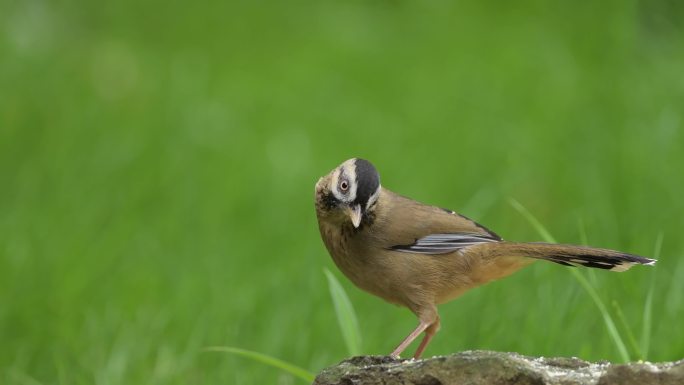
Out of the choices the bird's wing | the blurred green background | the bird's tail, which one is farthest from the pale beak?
the blurred green background

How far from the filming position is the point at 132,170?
28.9ft

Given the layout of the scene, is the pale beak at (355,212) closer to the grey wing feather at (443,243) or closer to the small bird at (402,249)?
the small bird at (402,249)

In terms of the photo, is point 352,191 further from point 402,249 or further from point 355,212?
point 402,249

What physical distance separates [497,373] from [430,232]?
1.62 meters

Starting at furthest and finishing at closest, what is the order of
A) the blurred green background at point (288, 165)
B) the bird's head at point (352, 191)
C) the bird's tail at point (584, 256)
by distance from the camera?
the blurred green background at point (288, 165)
the bird's head at point (352, 191)
the bird's tail at point (584, 256)

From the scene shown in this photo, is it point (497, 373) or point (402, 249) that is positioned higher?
point (402, 249)

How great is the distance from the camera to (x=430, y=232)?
14.8 ft

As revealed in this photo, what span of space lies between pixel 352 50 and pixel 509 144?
14.1 ft

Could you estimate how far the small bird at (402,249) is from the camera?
167 inches

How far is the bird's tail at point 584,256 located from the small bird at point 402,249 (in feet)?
0.28

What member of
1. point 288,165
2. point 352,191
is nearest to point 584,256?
point 352,191

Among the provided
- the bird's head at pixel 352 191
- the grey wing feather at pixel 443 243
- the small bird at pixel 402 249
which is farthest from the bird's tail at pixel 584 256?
the bird's head at pixel 352 191

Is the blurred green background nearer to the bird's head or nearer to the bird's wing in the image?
the bird's wing

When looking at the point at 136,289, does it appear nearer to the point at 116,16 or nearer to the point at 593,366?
the point at 593,366
